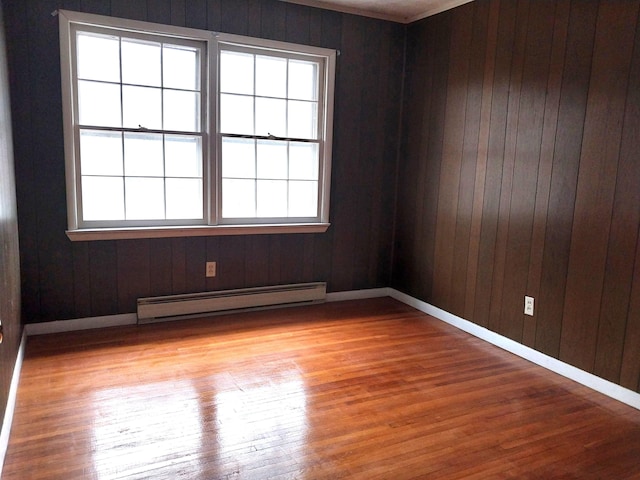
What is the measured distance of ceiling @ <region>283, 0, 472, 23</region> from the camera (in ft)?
12.5

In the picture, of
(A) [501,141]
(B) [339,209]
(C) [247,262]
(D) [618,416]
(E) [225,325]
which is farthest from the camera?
(B) [339,209]

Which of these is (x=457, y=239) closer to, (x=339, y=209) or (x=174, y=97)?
(x=339, y=209)

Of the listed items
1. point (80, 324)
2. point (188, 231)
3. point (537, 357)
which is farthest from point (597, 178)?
point (80, 324)

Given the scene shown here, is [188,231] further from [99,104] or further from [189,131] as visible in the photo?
[99,104]

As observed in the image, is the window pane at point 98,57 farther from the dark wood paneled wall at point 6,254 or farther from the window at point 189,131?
the dark wood paneled wall at point 6,254

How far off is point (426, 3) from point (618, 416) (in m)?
3.17

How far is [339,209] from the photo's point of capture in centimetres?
429

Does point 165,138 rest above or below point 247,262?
above

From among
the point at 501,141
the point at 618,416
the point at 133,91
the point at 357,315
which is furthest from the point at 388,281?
the point at 133,91

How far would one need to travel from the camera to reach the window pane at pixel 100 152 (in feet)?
11.1

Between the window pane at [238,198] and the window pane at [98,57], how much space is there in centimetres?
110

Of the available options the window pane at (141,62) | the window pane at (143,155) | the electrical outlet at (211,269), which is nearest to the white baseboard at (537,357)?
the electrical outlet at (211,269)

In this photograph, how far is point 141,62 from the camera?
3.45 meters

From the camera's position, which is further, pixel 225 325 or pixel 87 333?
pixel 225 325
